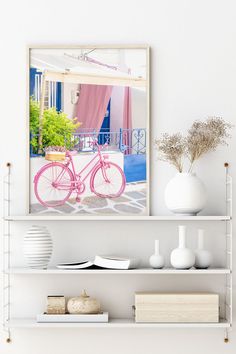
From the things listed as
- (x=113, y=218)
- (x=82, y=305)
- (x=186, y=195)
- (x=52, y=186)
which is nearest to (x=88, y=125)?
(x=52, y=186)

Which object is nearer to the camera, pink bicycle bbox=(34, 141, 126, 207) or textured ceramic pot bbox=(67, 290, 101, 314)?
textured ceramic pot bbox=(67, 290, 101, 314)

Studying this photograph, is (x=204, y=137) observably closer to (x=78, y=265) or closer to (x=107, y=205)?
(x=107, y=205)

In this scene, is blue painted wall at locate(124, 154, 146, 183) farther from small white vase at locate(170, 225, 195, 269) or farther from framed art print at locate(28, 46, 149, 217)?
small white vase at locate(170, 225, 195, 269)

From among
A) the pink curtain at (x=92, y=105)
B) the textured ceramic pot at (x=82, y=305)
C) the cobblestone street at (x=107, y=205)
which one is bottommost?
the textured ceramic pot at (x=82, y=305)

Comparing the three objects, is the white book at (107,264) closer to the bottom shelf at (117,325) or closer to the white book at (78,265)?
the white book at (78,265)

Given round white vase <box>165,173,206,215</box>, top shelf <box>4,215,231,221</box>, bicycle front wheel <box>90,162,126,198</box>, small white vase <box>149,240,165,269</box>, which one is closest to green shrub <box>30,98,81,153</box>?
bicycle front wheel <box>90,162,126,198</box>

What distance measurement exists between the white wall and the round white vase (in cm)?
14

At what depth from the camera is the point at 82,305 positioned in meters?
3.05

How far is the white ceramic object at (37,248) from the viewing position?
307 cm

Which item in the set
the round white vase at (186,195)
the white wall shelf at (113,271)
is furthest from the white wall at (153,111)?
the round white vase at (186,195)

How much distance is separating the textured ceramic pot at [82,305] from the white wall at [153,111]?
5.5 inches

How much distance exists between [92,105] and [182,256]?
75 centimetres

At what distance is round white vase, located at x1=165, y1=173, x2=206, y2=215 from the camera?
3061 millimetres

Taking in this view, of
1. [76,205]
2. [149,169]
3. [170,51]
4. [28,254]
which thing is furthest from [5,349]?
[170,51]
